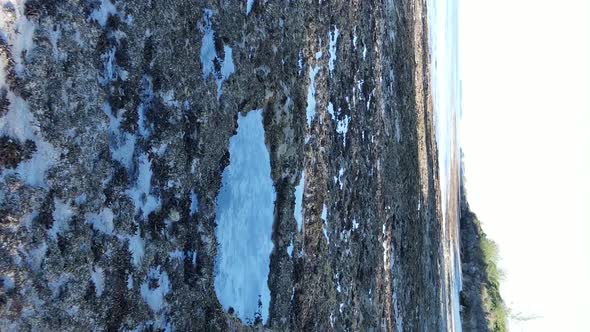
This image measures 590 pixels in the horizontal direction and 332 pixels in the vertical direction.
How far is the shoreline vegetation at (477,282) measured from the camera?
1526 cm

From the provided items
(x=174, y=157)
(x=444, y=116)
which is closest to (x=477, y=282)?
(x=444, y=116)

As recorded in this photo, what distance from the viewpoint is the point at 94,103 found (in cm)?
275

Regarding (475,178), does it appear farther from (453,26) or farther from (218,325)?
(218,325)

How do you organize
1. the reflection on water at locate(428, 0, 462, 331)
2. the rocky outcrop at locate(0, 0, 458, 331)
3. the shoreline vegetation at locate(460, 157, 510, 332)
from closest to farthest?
1. the rocky outcrop at locate(0, 0, 458, 331)
2. the reflection on water at locate(428, 0, 462, 331)
3. the shoreline vegetation at locate(460, 157, 510, 332)

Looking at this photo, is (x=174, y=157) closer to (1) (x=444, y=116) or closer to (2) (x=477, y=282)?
(1) (x=444, y=116)

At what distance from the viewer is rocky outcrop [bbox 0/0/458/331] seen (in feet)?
8.00

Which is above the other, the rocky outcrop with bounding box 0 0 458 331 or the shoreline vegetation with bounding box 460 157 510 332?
the shoreline vegetation with bounding box 460 157 510 332

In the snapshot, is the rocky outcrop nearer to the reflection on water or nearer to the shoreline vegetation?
the reflection on water

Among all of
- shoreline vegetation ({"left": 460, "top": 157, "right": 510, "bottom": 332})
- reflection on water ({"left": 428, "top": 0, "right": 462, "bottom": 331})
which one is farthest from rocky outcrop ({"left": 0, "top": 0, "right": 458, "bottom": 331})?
shoreline vegetation ({"left": 460, "top": 157, "right": 510, "bottom": 332})

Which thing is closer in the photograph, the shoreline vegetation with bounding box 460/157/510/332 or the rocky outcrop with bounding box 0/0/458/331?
the rocky outcrop with bounding box 0/0/458/331

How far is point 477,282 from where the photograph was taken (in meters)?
16.9

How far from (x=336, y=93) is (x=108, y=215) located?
3.15 metres

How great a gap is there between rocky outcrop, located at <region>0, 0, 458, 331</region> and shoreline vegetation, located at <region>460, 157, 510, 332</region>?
999 cm

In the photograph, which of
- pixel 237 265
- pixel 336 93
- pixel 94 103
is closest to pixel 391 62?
pixel 336 93
